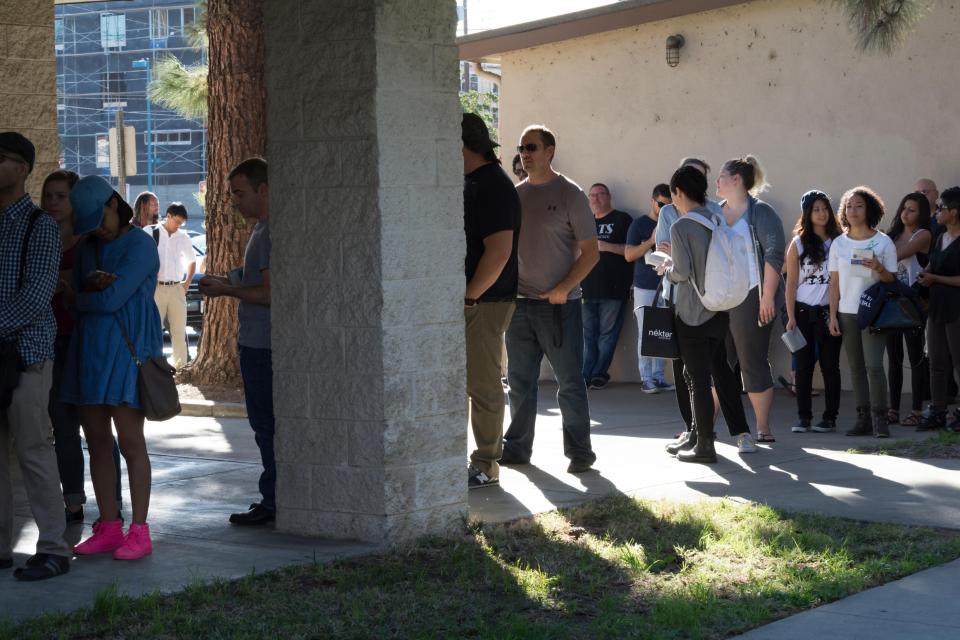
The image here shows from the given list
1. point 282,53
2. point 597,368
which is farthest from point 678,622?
point 597,368

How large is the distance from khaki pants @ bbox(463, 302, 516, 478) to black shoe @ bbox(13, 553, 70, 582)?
284 cm

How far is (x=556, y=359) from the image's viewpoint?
28.8 feet

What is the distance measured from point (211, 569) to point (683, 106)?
9.44 m

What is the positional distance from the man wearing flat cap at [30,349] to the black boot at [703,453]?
14.7 ft

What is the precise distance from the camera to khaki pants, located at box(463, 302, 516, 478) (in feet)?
27.0

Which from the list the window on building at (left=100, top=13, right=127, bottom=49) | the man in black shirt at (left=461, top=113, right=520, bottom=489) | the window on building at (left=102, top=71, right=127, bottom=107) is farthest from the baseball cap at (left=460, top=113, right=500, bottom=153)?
the window on building at (left=100, top=13, right=127, bottom=49)

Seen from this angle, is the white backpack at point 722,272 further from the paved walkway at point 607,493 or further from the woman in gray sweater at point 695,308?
the paved walkway at point 607,493

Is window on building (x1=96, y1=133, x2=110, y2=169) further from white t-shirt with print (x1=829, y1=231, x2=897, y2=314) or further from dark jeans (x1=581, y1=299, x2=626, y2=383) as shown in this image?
white t-shirt with print (x1=829, y1=231, x2=897, y2=314)

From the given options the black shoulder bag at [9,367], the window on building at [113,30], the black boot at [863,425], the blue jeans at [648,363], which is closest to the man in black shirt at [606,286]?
the blue jeans at [648,363]

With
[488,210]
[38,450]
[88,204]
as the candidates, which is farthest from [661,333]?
[38,450]

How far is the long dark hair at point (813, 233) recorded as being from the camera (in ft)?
35.6

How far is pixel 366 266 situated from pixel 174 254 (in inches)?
402

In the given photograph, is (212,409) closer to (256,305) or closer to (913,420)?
(256,305)

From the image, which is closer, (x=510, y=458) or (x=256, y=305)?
(x=256, y=305)
